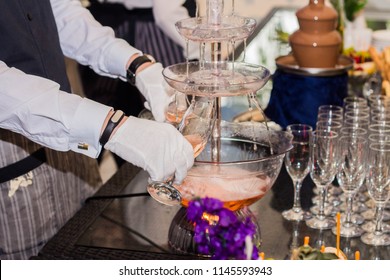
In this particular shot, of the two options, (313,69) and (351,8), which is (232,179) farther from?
(351,8)

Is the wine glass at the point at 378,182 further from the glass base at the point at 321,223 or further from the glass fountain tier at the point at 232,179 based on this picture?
the glass fountain tier at the point at 232,179

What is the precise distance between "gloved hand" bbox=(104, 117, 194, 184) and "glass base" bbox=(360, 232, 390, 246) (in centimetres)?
47

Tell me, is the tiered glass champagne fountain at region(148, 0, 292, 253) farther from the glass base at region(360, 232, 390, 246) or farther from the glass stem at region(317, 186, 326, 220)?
the glass base at region(360, 232, 390, 246)

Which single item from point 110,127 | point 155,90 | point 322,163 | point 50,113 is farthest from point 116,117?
point 322,163

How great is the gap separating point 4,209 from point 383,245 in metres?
0.97

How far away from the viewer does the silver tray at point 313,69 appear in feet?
7.47

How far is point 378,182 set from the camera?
1626mm

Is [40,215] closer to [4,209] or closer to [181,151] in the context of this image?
[4,209]

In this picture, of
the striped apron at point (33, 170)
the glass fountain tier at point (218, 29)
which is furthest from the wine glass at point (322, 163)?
the striped apron at point (33, 170)

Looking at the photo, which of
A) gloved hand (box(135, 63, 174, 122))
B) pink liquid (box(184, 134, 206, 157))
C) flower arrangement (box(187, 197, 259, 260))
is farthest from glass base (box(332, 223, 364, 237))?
flower arrangement (box(187, 197, 259, 260))

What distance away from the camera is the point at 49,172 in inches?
77.2

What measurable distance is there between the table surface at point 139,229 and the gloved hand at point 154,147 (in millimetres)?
214
